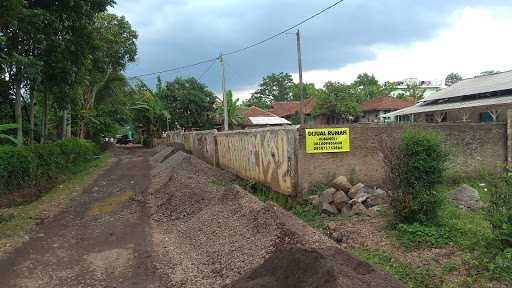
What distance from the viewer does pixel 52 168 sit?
14.7 m

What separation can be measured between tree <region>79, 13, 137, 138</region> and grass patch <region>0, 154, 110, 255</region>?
479 inches

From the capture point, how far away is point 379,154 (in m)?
10.5

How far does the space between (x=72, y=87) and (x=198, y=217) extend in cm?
1075

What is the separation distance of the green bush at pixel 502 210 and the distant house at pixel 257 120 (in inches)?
1534

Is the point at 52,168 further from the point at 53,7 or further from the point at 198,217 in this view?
the point at 198,217

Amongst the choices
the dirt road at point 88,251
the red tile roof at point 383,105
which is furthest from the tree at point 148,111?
the dirt road at point 88,251

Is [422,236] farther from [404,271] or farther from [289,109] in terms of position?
[289,109]

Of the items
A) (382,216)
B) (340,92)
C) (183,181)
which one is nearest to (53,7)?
(183,181)

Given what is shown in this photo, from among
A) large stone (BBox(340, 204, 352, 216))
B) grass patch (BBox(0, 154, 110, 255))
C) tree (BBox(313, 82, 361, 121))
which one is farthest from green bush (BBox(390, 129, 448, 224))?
tree (BBox(313, 82, 361, 121))

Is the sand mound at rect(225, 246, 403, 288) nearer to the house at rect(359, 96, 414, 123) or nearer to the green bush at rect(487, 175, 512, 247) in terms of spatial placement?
the green bush at rect(487, 175, 512, 247)

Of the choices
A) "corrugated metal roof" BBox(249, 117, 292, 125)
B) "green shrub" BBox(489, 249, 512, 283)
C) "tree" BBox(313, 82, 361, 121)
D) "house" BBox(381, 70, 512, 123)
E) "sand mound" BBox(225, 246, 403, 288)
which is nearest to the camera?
"sand mound" BBox(225, 246, 403, 288)

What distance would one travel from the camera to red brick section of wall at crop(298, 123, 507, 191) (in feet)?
33.1

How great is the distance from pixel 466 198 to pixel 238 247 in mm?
5216

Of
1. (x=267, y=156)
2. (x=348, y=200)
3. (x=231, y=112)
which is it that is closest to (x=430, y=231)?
(x=348, y=200)
